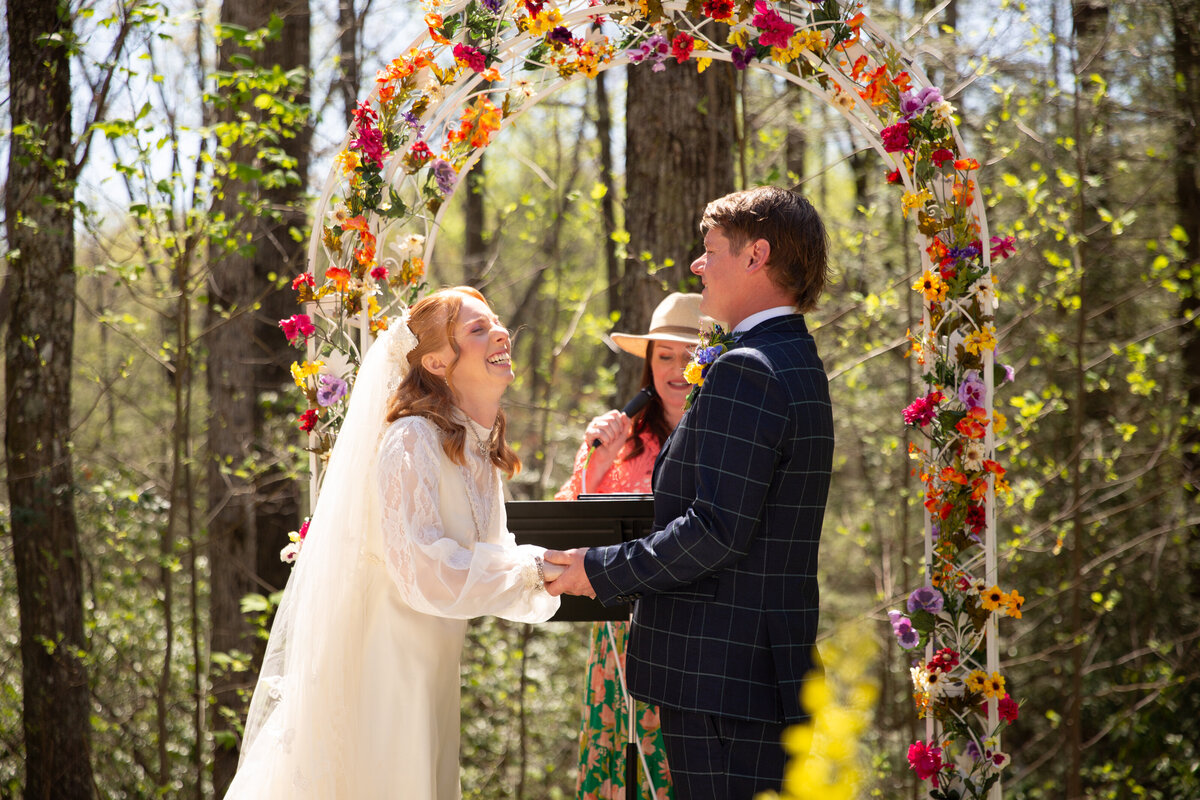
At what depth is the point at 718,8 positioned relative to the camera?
300 centimetres

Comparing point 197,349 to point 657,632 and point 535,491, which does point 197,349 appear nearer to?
point 535,491

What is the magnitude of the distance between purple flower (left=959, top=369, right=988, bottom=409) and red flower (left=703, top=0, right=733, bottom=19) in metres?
1.34

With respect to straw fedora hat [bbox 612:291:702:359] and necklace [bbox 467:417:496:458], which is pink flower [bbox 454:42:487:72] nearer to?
straw fedora hat [bbox 612:291:702:359]

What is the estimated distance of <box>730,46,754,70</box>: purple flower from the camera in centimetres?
306

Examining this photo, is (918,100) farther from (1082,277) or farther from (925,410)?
(1082,277)

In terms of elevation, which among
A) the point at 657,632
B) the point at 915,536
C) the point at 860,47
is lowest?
the point at 915,536

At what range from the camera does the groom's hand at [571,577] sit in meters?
2.55

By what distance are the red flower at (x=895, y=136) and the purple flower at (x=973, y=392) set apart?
74cm

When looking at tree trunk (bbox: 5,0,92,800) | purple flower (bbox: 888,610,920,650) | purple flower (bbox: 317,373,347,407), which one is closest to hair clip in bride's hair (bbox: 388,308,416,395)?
purple flower (bbox: 317,373,347,407)

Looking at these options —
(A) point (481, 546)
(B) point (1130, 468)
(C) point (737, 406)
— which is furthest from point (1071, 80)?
(A) point (481, 546)

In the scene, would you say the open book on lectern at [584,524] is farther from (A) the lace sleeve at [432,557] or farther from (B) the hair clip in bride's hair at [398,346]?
(B) the hair clip in bride's hair at [398,346]

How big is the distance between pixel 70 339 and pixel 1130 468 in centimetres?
601

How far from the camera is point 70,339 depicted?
14.6 feet

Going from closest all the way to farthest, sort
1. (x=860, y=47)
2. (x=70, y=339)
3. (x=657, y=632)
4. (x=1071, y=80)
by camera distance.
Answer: (x=657, y=632)
(x=860, y=47)
(x=70, y=339)
(x=1071, y=80)
